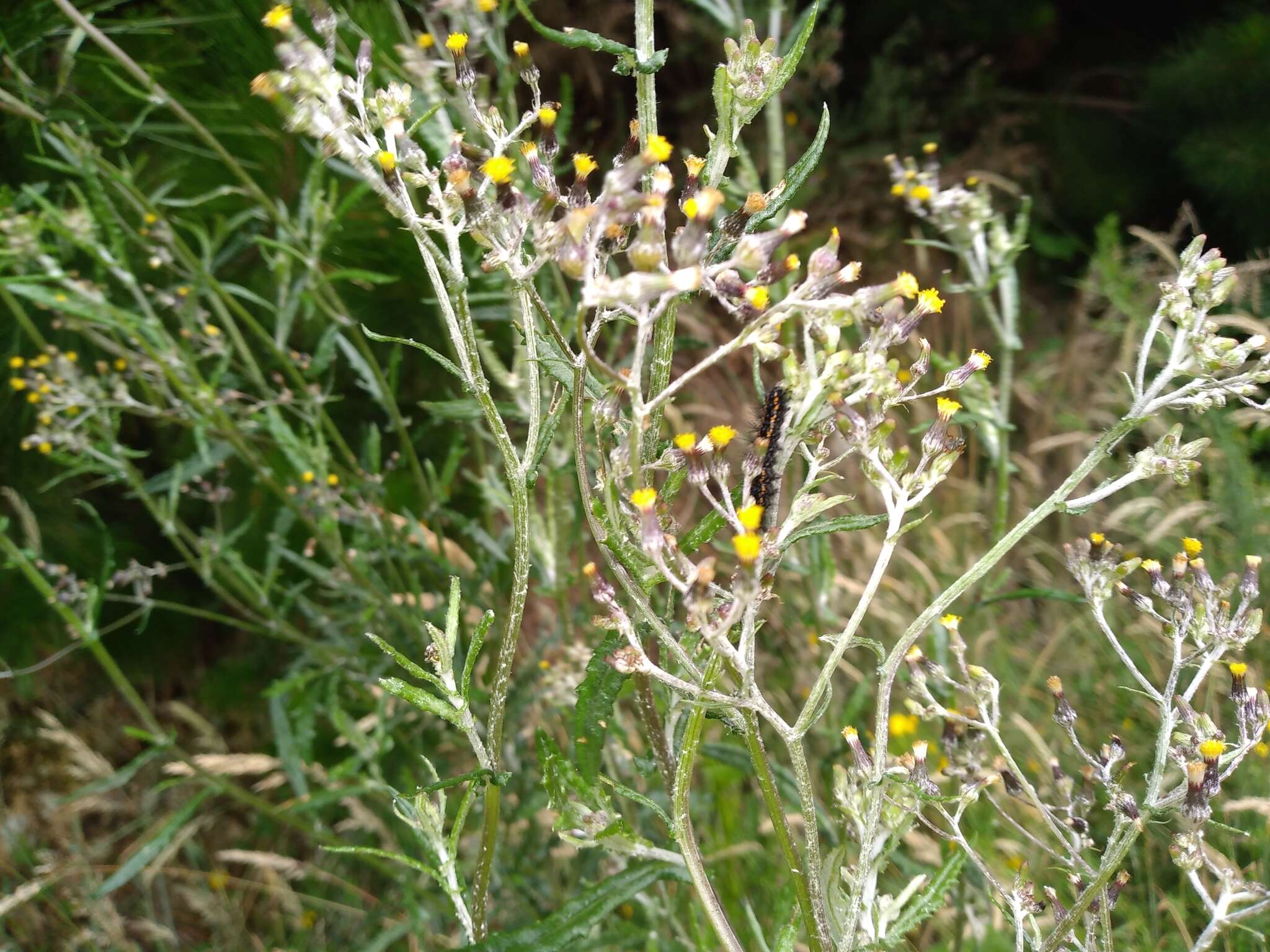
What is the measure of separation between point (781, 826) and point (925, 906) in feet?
0.80

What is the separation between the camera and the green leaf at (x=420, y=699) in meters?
0.81

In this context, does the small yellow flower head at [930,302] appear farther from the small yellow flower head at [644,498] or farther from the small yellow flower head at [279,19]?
the small yellow flower head at [279,19]

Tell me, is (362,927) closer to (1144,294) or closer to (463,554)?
(463,554)

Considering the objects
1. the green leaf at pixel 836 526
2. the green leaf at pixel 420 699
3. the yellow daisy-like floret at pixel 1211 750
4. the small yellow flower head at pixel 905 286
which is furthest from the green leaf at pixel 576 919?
the small yellow flower head at pixel 905 286

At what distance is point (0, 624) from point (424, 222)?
2741 millimetres

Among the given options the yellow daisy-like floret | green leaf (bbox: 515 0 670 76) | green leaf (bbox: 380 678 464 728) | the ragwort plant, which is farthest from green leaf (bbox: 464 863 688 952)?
green leaf (bbox: 515 0 670 76)

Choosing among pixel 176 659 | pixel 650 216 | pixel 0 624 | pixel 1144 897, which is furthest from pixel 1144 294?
pixel 0 624

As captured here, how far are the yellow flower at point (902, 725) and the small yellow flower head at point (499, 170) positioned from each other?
160cm

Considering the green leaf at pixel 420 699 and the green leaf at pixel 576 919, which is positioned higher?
the green leaf at pixel 420 699

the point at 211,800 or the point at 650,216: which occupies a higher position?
the point at 650,216

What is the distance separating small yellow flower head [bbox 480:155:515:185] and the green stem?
52 cm

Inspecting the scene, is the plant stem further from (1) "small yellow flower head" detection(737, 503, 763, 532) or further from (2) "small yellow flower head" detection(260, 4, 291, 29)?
(2) "small yellow flower head" detection(260, 4, 291, 29)

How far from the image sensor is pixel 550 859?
2074 mm

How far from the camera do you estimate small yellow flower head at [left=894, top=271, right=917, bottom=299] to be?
741 mm
